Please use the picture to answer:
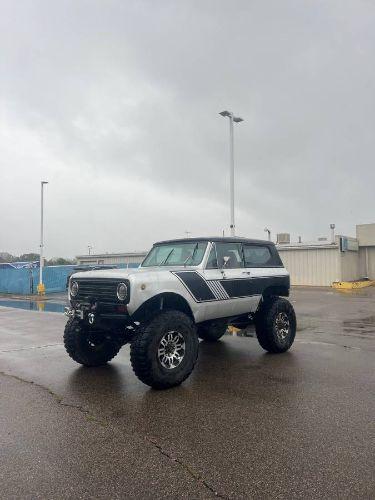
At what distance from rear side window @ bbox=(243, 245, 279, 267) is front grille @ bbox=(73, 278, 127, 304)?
2.79 m

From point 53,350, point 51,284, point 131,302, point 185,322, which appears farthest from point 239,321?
point 51,284

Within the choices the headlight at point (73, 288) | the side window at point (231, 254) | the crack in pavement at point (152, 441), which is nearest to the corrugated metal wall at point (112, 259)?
the side window at point (231, 254)

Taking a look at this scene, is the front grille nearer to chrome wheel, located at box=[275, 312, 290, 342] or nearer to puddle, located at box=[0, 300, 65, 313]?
chrome wheel, located at box=[275, 312, 290, 342]

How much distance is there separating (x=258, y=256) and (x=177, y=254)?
1710mm

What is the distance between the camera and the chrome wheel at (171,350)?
5473 mm

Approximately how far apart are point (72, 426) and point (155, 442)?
957 mm

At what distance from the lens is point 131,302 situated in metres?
5.31

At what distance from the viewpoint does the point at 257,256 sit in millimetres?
7801

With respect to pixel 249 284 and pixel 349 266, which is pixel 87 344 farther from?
pixel 349 266

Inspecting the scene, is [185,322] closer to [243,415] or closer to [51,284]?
[243,415]

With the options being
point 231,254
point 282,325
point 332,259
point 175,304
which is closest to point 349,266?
point 332,259

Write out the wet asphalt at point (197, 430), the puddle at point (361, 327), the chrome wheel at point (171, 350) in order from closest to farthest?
the wet asphalt at point (197, 430)
the chrome wheel at point (171, 350)
the puddle at point (361, 327)

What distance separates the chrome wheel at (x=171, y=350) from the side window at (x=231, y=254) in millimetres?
1625

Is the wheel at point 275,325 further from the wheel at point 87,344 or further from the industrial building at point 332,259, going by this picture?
the industrial building at point 332,259
